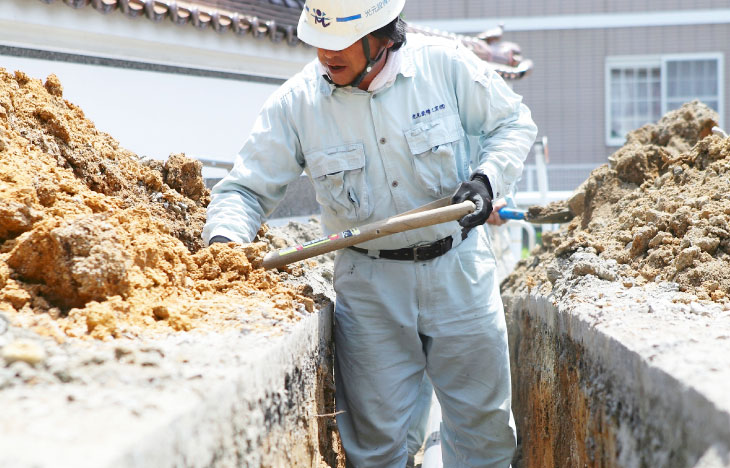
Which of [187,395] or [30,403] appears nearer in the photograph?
[30,403]

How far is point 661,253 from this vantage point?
10.6 feet

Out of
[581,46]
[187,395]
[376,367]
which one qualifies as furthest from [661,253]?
[581,46]

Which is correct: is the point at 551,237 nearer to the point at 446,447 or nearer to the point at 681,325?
the point at 446,447

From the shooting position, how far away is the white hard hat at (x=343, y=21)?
123 inches

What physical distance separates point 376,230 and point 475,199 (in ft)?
1.39

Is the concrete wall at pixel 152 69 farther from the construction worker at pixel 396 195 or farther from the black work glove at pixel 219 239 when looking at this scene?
the black work glove at pixel 219 239

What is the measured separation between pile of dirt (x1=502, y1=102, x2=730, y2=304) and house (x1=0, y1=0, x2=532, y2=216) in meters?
2.61

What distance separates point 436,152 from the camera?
10.8 feet

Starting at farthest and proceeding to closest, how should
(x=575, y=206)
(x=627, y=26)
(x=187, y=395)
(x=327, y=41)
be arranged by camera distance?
(x=627, y=26)
(x=575, y=206)
(x=327, y=41)
(x=187, y=395)

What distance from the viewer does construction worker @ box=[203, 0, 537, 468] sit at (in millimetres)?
3248

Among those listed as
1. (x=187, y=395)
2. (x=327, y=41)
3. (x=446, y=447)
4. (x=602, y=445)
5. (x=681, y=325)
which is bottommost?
(x=446, y=447)

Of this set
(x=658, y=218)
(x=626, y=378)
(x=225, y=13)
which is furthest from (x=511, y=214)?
(x=225, y=13)

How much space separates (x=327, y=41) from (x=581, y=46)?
39.3 ft

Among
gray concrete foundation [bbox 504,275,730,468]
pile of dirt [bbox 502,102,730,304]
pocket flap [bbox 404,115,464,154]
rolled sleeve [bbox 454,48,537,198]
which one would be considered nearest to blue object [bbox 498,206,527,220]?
pile of dirt [bbox 502,102,730,304]
